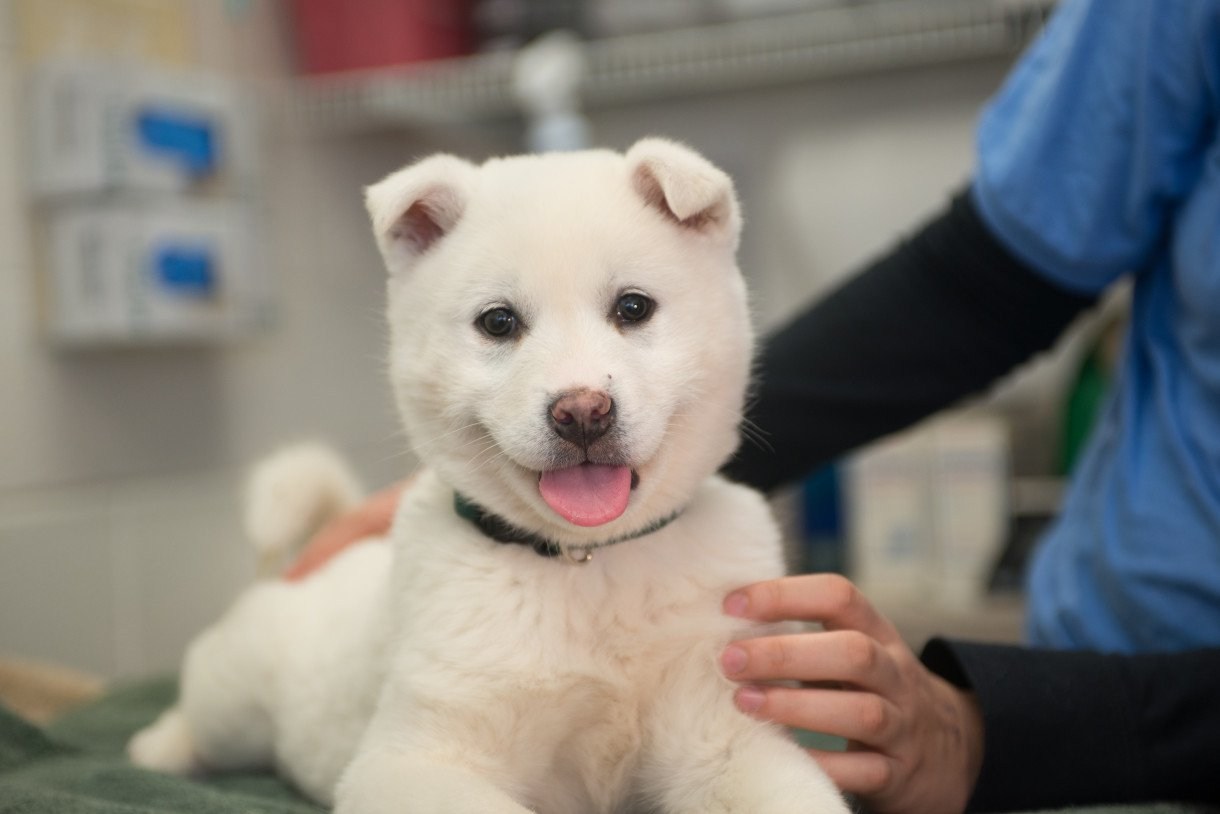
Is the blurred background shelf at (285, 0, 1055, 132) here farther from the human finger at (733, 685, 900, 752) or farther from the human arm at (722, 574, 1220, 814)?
the human finger at (733, 685, 900, 752)

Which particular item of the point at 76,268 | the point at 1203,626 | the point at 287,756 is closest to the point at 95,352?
the point at 76,268

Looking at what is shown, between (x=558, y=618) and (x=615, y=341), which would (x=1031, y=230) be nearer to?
(x=615, y=341)

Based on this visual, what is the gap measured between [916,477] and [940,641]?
3.82 feet

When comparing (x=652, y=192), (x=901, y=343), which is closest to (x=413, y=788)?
(x=652, y=192)

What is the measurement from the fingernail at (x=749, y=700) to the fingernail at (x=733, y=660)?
16 millimetres

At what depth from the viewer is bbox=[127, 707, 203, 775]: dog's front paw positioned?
1092 millimetres

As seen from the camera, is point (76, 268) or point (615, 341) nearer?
point (615, 341)

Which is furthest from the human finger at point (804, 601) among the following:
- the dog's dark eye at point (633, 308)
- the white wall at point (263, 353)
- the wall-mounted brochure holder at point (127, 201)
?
the wall-mounted brochure holder at point (127, 201)

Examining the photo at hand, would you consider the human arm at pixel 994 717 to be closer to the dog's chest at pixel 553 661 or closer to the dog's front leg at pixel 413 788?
the dog's chest at pixel 553 661

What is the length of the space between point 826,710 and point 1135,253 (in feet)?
2.01

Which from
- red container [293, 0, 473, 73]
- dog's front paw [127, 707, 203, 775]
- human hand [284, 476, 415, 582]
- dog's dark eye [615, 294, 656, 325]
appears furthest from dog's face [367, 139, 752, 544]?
red container [293, 0, 473, 73]

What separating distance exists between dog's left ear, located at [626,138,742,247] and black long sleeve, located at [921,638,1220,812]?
0.39 metres

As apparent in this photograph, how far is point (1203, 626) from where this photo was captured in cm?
99

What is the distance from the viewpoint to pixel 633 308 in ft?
2.74
